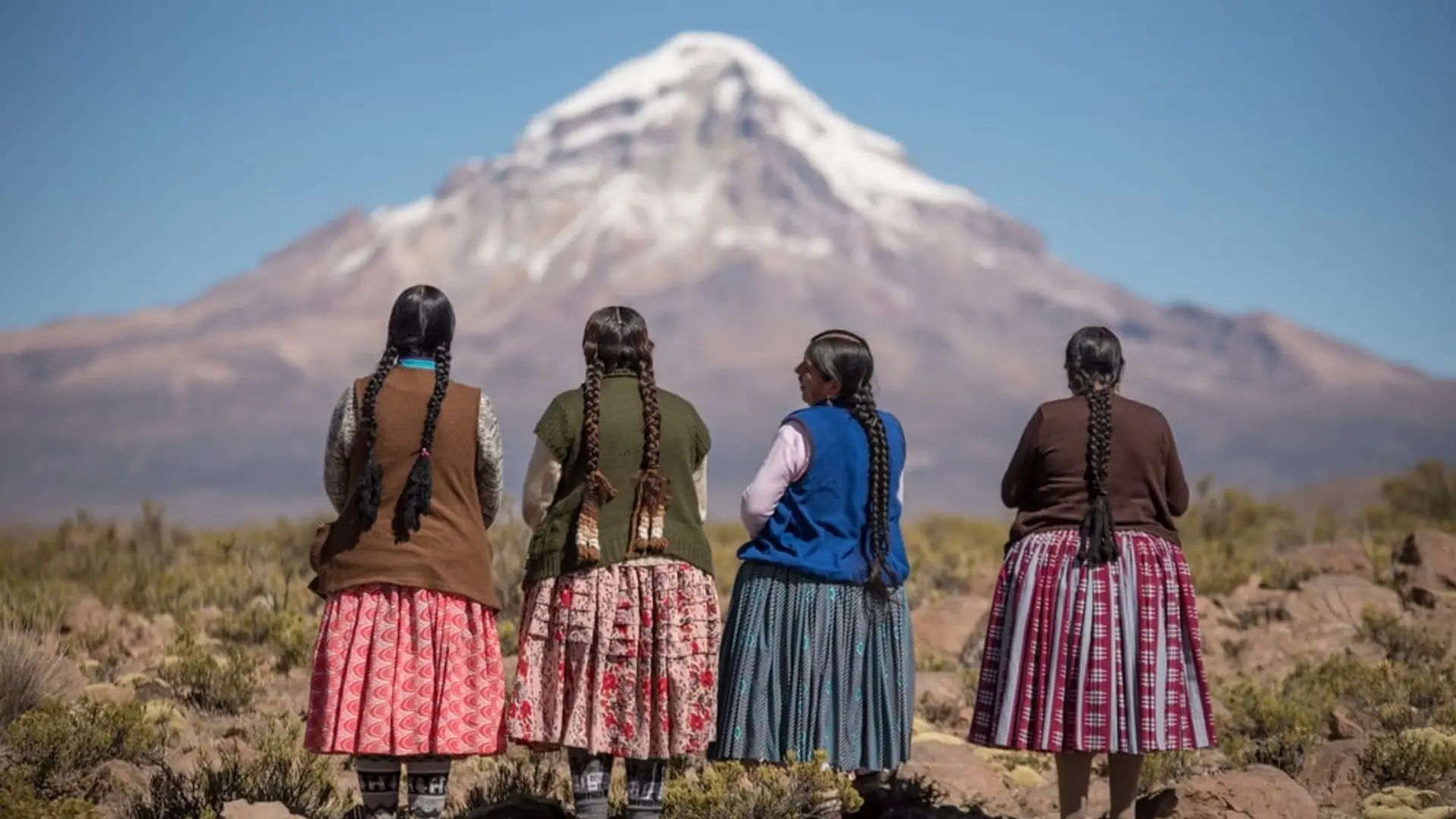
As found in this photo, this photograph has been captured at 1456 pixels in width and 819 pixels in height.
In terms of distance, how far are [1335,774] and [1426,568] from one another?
5.72 m

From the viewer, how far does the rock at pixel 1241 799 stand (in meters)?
7.65

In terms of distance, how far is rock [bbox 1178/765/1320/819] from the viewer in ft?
25.1

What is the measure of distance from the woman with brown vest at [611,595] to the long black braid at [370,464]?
520 millimetres

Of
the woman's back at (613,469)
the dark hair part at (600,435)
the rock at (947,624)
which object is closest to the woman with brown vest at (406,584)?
the woman's back at (613,469)

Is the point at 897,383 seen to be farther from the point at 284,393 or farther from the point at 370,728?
the point at 370,728

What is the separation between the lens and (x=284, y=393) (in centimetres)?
14112

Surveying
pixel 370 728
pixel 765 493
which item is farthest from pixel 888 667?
pixel 370 728

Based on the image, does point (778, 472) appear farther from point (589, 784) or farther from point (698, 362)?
point (698, 362)

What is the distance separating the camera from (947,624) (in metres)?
13.3

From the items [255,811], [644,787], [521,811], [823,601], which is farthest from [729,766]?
[255,811]

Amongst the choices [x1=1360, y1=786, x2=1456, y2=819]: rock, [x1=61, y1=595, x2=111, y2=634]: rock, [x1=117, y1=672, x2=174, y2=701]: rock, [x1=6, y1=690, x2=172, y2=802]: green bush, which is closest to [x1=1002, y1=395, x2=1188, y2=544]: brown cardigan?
[x1=1360, y1=786, x2=1456, y2=819]: rock

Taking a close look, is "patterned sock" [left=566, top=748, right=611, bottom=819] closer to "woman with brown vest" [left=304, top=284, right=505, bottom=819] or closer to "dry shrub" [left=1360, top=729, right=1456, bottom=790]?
"woman with brown vest" [left=304, top=284, right=505, bottom=819]

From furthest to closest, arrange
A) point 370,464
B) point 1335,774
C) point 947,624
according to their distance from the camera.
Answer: point 947,624 < point 1335,774 < point 370,464

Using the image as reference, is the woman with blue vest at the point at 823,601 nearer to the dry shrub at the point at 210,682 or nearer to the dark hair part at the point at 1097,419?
the dark hair part at the point at 1097,419
